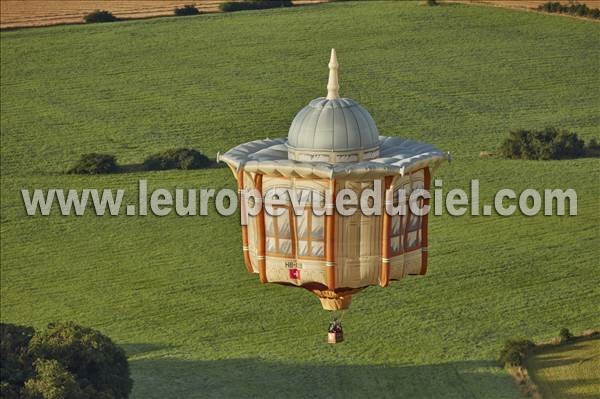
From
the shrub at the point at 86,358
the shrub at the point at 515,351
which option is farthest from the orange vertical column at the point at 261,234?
the shrub at the point at 515,351

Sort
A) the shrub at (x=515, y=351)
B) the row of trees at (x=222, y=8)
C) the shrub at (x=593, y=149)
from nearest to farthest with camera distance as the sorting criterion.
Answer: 1. the shrub at (x=515, y=351)
2. the shrub at (x=593, y=149)
3. the row of trees at (x=222, y=8)

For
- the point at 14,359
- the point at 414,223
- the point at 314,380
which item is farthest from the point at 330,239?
the point at 14,359

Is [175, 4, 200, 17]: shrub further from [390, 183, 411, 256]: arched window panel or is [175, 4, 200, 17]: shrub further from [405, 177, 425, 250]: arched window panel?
[390, 183, 411, 256]: arched window panel

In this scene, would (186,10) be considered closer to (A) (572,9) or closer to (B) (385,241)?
(A) (572,9)

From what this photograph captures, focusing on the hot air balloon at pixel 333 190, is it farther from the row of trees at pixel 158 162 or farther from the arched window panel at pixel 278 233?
the row of trees at pixel 158 162

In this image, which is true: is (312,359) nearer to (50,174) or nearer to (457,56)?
(50,174)

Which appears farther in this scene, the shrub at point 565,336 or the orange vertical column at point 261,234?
the shrub at point 565,336
